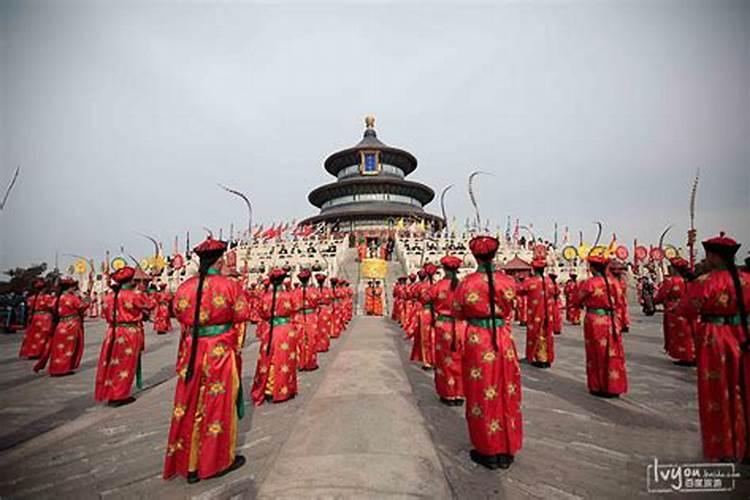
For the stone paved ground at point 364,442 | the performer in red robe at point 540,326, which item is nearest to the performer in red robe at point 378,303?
the performer in red robe at point 540,326

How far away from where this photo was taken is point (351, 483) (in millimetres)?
2781

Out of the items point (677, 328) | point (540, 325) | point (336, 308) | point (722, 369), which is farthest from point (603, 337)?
point (336, 308)

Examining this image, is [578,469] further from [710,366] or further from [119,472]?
[119,472]

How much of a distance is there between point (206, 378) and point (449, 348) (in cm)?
325

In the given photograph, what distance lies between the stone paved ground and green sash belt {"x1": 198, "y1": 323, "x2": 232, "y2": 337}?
4.06 feet

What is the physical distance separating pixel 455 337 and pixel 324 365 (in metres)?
3.95

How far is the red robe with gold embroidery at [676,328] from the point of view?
7445 mm

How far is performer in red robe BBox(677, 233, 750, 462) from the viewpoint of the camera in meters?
3.39

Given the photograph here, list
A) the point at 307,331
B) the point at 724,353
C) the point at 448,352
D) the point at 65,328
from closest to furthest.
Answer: the point at 724,353
the point at 448,352
the point at 307,331
the point at 65,328

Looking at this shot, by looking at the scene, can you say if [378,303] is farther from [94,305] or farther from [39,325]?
[94,305]

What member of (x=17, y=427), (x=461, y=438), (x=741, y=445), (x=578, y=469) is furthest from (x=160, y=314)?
(x=741, y=445)

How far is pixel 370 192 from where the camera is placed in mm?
42562

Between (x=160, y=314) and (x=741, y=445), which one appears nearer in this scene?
(x=741, y=445)

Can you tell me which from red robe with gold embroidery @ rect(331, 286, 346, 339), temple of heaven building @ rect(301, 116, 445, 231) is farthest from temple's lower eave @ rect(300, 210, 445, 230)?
red robe with gold embroidery @ rect(331, 286, 346, 339)
